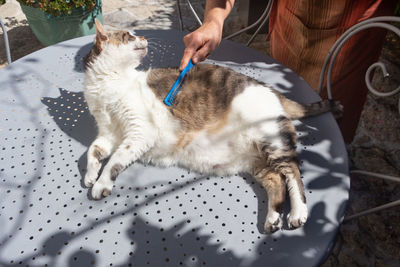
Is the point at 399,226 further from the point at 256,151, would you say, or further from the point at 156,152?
the point at 156,152

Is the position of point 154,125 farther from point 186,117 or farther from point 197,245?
point 197,245

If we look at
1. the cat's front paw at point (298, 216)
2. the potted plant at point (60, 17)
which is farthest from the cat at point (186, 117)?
the potted plant at point (60, 17)

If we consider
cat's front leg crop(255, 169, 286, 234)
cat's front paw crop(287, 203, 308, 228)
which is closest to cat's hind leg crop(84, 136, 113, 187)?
cat's front leg crop(255, 169, 286, 234)

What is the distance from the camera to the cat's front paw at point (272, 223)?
1.31m

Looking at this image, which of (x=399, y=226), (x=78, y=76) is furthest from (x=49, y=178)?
(x=399, y=226)

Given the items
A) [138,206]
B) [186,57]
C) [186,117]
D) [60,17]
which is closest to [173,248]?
[138,206]

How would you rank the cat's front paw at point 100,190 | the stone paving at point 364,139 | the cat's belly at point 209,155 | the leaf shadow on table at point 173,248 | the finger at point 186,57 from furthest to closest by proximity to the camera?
the stone paving at point 364,139, the finger at point 186,57, the cat's belly at point 209,155, the cat's front paw at point 100,190, the leaf shadow on table at point 173,248

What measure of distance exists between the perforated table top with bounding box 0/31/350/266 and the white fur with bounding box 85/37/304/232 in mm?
91

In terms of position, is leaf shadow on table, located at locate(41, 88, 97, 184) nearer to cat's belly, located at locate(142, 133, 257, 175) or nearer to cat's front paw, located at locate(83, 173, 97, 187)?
cat's front paw, located at locate(83, 173, 97, 187)

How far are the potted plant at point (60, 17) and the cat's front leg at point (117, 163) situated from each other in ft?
7.42

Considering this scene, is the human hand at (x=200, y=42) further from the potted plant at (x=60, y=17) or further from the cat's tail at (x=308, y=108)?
the potted plant at (x=60, y=17)

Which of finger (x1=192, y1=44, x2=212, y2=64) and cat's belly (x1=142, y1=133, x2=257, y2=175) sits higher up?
finger (x1=192, y1=44, x2=212, y2=64)

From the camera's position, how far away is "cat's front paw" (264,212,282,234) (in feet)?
4.29

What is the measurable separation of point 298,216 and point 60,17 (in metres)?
3.23
